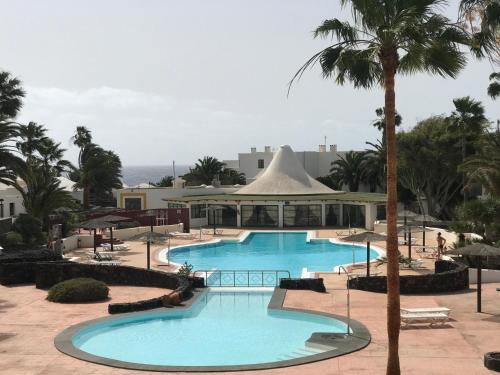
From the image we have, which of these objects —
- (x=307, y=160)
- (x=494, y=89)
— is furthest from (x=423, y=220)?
(x=307, y=160)

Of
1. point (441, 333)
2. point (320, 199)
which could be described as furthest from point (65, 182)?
point (441, 333)

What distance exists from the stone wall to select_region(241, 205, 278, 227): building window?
26631 mm

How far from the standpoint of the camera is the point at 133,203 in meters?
55.5

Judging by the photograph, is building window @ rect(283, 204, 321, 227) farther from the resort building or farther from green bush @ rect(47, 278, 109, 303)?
green bush @ rect(47, 278, 109, 303)

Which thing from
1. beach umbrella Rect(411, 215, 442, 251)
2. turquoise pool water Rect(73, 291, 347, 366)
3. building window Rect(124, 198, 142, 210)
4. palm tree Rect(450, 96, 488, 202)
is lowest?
turquoise pool water Rect(73, 291, 347, 366)

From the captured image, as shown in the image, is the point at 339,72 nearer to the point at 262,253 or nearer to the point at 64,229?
the point at 262,253

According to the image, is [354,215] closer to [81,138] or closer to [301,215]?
[301,215]

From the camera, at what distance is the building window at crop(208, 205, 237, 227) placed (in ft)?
165

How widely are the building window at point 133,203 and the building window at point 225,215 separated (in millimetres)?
7991

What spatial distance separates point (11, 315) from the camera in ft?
63.2

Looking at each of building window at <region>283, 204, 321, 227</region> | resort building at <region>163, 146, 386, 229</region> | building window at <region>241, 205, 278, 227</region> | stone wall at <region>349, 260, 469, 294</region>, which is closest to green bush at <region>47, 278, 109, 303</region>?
stone wall at <region>349, 260, 469, 294</region>

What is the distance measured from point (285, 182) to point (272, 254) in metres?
17.1

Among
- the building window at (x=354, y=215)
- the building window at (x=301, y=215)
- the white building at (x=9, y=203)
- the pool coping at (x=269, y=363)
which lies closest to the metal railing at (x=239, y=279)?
the pool coping at (x=269, y=363)

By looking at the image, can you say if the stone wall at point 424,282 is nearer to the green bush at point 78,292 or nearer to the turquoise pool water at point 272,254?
the turquoise pool water at point 272,254
